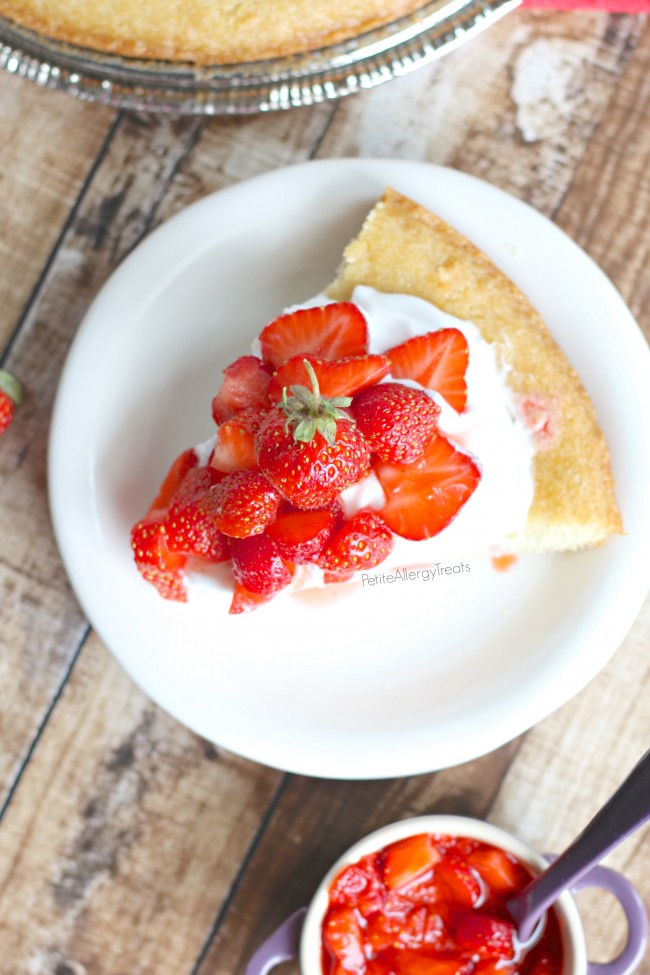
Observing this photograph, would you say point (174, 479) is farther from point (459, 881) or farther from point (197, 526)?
point (459, 881)

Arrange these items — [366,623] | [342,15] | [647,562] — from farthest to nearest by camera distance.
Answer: [366,623] < [647,562] < [342,15]

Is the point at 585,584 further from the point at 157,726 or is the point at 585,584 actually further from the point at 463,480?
the point at 157,726

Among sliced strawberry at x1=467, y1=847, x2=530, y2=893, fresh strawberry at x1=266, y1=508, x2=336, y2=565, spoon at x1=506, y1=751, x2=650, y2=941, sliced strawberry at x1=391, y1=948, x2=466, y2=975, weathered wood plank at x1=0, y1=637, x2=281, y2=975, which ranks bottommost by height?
weathered wood plank at x1=0, y1=637, x2=281, y2=975

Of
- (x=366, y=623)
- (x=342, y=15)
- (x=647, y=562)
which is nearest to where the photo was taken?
(x=342, y=15)

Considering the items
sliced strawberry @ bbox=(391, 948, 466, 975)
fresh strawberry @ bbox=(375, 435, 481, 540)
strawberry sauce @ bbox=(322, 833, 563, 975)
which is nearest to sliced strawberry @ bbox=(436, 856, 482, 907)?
strawberry sauce @ bbox=(322, 833, 563, 975)

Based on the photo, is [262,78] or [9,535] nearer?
[262,78]

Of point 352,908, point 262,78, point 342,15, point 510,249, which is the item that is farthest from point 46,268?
point 352,908

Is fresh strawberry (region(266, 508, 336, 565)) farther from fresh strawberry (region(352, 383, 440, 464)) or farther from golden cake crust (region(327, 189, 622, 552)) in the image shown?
golden cake crust (region(327, 189, 622, 552))
